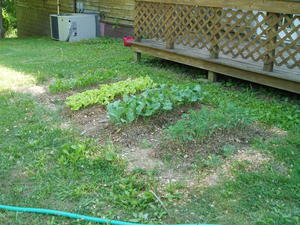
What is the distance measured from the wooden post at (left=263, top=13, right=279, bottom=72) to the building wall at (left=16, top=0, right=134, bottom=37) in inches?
257

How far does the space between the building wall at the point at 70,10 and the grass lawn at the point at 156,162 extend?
21.0 feet

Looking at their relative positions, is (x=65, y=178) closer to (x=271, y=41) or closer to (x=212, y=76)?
(x=271, y=41)

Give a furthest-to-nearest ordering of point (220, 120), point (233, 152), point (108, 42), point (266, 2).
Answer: point (108, 42), point (266, 2), point (220, 120), point (233, 152)

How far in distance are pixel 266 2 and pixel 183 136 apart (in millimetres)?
2692

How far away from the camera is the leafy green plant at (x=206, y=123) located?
386 centimetres

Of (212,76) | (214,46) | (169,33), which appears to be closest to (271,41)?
(214,46)

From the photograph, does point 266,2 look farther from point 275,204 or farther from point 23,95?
point 23,95

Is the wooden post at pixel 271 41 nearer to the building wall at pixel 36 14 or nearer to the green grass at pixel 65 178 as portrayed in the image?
the green grass at pixel 65 178

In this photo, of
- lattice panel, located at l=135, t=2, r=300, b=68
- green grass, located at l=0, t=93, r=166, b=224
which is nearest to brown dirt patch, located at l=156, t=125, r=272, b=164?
green grass, located at l=0, t=93, r=166, b=224

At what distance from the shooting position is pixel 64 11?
14.8m

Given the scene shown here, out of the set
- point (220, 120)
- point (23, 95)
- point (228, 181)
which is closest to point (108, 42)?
point (23, 95)

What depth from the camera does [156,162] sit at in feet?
11.7

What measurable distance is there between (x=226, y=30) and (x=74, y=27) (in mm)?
7257

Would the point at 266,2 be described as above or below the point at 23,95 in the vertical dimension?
above
